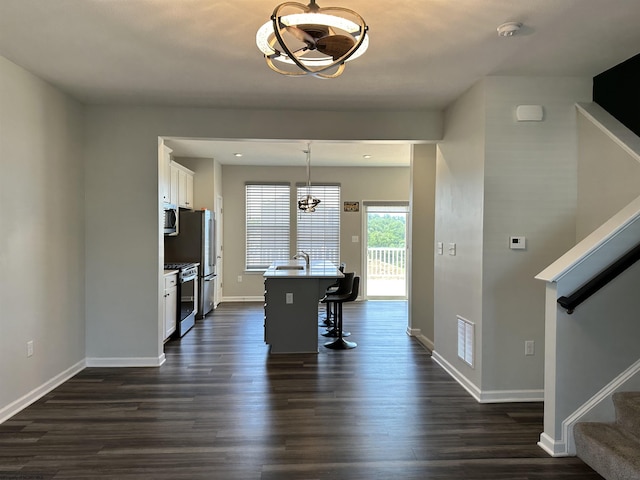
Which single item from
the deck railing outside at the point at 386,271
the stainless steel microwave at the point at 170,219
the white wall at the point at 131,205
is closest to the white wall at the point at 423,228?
the white wall at the point at 131,205

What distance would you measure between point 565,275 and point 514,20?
5.10ft

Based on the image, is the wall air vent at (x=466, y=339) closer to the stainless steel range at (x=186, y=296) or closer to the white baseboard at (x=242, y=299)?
the stainless steel range at (x=186, y=296)

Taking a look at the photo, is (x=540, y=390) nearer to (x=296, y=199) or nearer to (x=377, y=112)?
(x=377, y=112)

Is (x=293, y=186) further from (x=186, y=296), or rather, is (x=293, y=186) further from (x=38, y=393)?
(x=38, y=393)

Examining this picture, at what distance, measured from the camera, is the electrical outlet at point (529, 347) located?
3.52 metres

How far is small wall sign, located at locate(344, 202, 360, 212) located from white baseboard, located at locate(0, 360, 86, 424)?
5555 millimetres

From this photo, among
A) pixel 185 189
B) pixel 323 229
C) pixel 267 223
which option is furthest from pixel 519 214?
pixel 267 223

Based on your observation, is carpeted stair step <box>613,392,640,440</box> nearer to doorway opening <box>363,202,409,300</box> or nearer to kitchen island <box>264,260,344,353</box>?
kitchen island <box>264,260,344,353</box>

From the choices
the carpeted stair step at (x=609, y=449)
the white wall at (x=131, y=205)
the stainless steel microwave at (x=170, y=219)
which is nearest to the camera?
the carpeted stair step at (x=609, y=449)

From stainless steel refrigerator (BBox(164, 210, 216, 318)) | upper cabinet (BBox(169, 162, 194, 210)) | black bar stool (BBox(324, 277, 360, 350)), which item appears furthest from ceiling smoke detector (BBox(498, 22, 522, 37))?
stainless steel refrigerator (BBox(164, 210, 216, 318))

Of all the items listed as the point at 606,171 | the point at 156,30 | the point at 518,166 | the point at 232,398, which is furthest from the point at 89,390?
the point at 606,171

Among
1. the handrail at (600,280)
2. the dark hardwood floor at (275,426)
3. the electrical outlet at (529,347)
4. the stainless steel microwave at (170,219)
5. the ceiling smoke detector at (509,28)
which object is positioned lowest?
the dark hardwood floor at (275,426)

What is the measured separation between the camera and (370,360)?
457 centimetres

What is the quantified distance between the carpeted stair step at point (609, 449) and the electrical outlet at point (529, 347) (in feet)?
3.08
